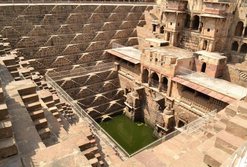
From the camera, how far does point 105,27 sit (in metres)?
22.5

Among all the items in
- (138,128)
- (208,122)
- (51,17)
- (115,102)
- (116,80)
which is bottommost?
(138,128)

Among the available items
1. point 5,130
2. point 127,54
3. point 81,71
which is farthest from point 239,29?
point 5,130

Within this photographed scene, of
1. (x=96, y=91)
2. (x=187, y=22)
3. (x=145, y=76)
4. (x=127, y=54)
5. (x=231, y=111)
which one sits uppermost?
→ (x=187, y=22)

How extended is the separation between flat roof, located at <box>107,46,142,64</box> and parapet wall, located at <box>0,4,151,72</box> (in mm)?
1352

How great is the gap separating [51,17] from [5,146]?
17.7m

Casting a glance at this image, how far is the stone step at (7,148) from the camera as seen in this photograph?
14.9 ft

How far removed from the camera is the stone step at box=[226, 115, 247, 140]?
589 cm

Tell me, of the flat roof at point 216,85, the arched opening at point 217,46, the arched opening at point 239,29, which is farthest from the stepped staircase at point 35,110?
the arched opening at point 239,29

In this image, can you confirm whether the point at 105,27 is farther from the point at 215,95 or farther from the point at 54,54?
the point at 215,95

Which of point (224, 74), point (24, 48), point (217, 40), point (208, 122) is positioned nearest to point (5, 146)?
point (208, 122)

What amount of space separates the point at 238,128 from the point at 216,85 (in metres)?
8.96

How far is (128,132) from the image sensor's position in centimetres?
1836

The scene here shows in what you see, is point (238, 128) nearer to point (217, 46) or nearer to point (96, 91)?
point (217, 46)

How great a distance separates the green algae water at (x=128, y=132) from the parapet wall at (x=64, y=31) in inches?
270
